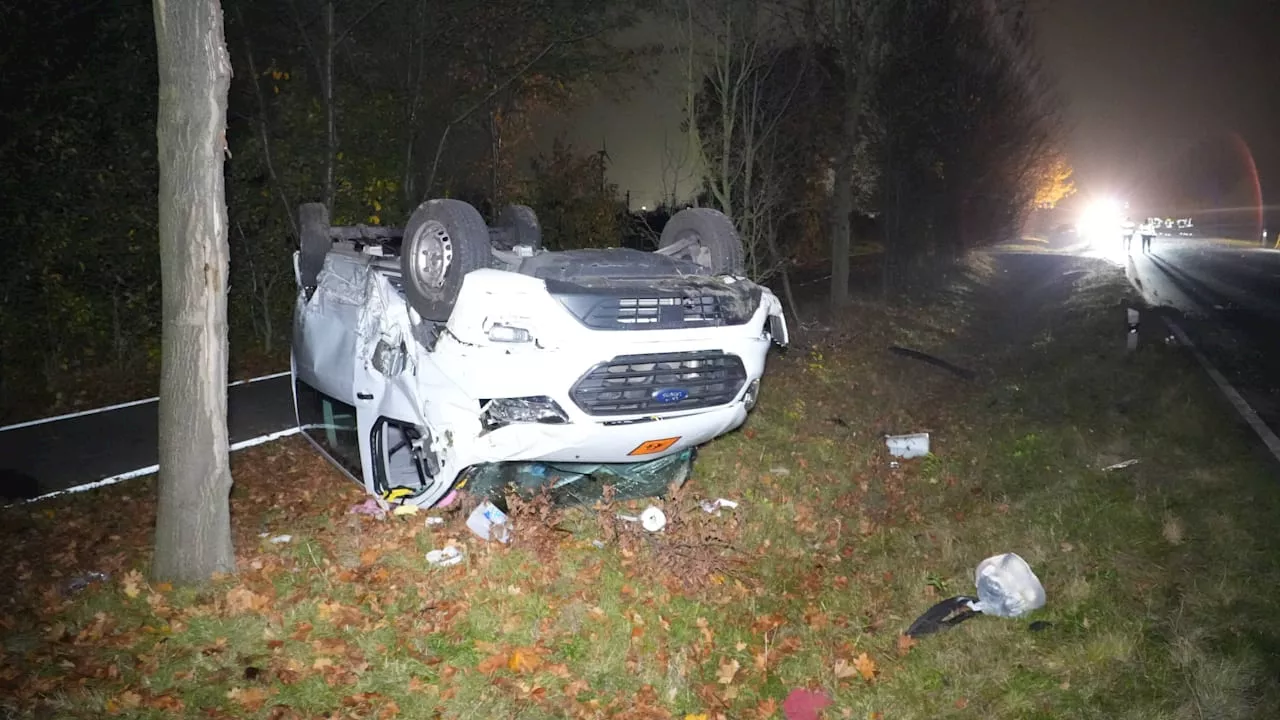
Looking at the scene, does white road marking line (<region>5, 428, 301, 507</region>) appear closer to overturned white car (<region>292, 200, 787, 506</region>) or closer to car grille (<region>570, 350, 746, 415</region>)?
overturned white car (<region>292, 200, 787, 506</region>)

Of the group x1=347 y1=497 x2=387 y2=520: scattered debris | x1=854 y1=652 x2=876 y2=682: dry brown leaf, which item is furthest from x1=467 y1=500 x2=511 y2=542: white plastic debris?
x1=854 y1=652 x2=876 y2=682: dry brown leaf

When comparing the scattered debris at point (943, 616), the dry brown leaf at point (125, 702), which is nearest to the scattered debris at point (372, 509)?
the dry brown leaf at point (125, 702)

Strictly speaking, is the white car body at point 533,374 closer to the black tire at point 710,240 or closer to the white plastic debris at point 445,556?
the white plastic debris at point 445,556

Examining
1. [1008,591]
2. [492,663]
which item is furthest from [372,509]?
[1008,591]

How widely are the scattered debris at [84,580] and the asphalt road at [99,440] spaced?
210 centimetres

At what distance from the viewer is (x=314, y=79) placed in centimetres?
1260

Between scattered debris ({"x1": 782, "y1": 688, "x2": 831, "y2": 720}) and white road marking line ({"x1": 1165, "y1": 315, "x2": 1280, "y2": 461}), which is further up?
white road marking line ({"x1": 1165, "y1": 315, "x2": 1280, "y2": 461})

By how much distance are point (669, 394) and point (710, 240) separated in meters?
1.64

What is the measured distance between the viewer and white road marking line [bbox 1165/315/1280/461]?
7786 mm

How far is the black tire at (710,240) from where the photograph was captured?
594cm

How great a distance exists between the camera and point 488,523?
5.15m

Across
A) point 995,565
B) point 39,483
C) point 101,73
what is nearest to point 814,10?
point 101,73

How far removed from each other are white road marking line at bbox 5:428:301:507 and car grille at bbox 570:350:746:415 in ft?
11.3

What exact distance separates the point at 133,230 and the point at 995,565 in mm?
10076
